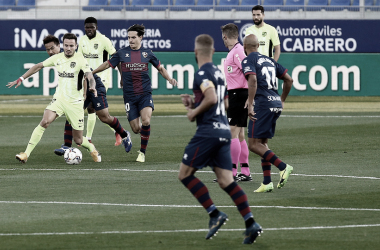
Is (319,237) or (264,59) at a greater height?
(264,59)

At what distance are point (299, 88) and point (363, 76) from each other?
252cm

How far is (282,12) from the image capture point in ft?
101

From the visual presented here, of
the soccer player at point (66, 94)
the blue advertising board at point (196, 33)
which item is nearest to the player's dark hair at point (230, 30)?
the soccer player at point (66, 94)

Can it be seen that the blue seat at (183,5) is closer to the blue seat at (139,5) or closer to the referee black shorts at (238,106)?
the blue seat at (139,5)

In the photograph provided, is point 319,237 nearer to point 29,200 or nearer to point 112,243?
point 112,243

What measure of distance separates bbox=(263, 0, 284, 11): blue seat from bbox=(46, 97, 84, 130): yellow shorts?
19717 mm

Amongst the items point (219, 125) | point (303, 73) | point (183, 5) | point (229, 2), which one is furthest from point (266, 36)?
point (229, 2)

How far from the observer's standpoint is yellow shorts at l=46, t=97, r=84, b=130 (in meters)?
12.1

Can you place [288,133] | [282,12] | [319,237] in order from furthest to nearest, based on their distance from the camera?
1. [282,12]
2. [288,133]
3. [319,237]

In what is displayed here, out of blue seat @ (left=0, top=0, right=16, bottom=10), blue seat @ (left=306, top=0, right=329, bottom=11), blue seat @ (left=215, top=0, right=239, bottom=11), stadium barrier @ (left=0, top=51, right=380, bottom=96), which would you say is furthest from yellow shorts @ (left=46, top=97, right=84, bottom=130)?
blue seat @ (left=0, top=0, right=16, bottom=10)

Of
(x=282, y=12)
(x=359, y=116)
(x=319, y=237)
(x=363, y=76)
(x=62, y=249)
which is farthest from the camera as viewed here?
(x=282, y=12)

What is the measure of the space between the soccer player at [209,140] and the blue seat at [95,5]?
2546 centimetres

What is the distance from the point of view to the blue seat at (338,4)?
101ft

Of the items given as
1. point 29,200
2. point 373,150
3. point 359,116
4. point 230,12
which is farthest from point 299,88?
point 29,200
